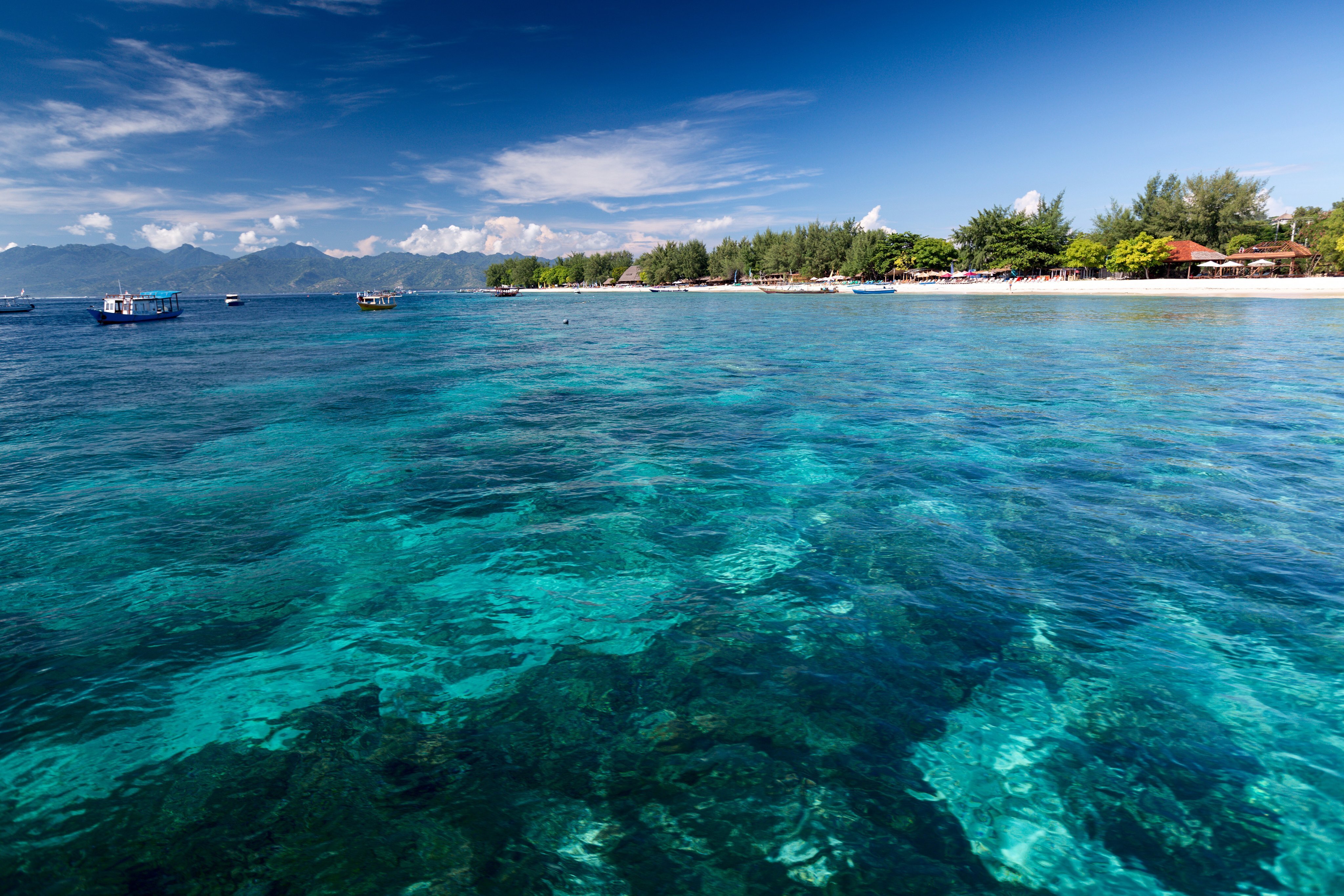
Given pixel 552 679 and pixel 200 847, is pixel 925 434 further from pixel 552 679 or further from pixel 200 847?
pixel 200 847

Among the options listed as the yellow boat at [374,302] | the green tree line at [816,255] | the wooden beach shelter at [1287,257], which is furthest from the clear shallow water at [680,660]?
the green tree line at [816,255]

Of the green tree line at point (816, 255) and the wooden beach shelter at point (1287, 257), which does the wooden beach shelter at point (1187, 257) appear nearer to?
the wooden beach shelter at point (1287, 257)

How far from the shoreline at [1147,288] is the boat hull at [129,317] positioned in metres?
104

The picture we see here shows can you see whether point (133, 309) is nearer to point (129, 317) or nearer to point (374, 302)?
point (129, 317)

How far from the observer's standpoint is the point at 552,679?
603cm

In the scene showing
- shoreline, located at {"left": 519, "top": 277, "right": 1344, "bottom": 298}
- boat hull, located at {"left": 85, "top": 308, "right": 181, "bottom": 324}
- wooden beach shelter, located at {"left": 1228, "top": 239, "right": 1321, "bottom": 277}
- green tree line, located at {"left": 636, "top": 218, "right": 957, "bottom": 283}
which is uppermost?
green tree line, located at {"left": 636, "top": 218, "right": 957, "bottom": 283}

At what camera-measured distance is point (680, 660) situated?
6234mm

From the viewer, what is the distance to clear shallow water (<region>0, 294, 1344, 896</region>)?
414cm

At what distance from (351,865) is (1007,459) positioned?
43.7 ft

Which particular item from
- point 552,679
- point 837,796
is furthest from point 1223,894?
point 552,679

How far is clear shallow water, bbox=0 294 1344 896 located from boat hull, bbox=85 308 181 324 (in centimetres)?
6251

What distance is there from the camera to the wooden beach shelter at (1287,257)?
87.6 metres

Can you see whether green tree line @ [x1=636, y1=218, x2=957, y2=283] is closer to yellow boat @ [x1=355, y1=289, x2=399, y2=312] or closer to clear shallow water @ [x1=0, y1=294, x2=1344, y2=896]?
yellow boat @ [x1=355, y1=289, x2=399, y2=312]

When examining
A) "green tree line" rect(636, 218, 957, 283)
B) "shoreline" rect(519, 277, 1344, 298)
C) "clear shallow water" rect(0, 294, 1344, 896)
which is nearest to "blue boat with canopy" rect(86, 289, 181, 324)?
"clear shallow water" rect(0, 294, 1344, 896)
